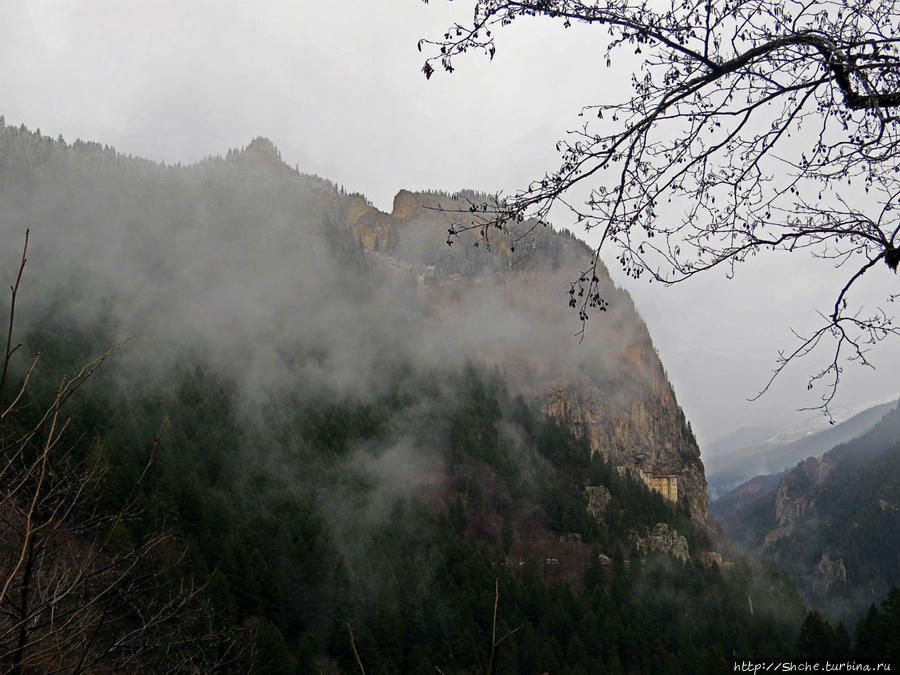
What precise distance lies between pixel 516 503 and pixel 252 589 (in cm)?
4337

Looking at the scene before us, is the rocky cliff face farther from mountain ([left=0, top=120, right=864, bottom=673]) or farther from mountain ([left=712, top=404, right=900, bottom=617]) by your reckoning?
mountain ([left=712, top=404, right=900, bottom=617])

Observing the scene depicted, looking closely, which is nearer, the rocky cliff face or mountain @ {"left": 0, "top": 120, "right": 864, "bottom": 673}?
mountain @ {"left": 0, "top": 120, "right": 864, "bottom": 673}

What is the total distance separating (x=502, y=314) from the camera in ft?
385

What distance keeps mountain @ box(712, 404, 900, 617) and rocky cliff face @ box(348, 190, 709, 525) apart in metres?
31.9

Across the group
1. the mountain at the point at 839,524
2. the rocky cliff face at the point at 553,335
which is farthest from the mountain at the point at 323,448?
the mountain at the point at 839,524

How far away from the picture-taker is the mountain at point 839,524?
10738cm

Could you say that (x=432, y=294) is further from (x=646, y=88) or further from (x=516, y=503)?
(x=646, y=88)

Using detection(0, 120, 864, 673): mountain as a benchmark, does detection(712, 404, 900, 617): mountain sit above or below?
below

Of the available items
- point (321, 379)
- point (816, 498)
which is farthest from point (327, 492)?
point (816, 498)

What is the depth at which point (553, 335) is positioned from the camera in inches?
4446

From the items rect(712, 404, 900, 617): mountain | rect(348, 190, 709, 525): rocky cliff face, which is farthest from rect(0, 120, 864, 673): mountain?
rect(712, 404, 900, 617): mountain

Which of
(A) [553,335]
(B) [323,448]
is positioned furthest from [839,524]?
(B) [323,448]

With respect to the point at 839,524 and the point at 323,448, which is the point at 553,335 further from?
the point at 839,524

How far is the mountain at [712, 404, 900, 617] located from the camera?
107375mm
